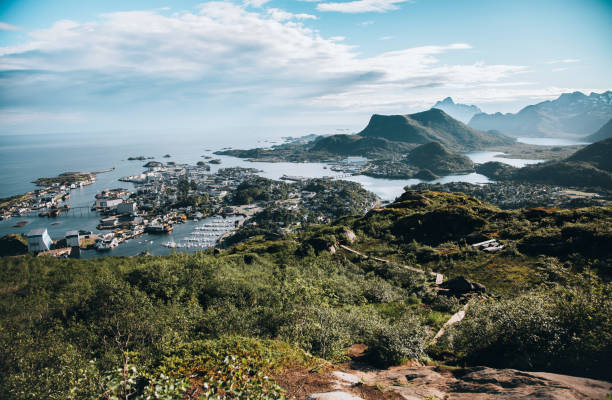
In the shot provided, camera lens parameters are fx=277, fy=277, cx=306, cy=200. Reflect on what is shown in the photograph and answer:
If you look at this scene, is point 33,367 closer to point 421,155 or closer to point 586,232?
point 586,232

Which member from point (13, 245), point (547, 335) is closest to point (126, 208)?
point (13, 245)

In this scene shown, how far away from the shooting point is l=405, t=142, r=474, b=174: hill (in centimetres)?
15565

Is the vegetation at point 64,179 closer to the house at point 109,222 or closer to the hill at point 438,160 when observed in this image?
the house at point 109,222

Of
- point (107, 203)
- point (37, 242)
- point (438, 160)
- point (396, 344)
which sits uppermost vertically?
point (438, 160)

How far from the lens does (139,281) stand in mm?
14469

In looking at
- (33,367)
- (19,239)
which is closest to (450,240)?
(33,367)

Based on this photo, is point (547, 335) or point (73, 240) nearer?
point (547, 335)

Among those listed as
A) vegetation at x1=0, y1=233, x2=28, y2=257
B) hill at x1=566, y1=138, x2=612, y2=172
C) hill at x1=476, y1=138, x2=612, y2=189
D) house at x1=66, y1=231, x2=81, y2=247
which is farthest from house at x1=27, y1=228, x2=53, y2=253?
hill at x1=566, y1=138, x2=612, y2=172

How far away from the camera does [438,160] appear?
16662cm

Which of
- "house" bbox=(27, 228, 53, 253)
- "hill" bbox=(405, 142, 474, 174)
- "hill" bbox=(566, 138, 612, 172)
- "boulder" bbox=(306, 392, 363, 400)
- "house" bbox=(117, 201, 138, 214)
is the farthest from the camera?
"hill" bbox=(405, 142, 474, 174)

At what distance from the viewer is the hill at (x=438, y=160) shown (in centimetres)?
15565

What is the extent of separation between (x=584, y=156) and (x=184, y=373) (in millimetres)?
157873

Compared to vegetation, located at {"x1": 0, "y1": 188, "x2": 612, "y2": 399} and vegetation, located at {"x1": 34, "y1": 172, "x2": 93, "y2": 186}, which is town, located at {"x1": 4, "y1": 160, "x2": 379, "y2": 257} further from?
vegetation, located at {"x1": 0, "y1": 188, "x2": 612, "y2": 399}

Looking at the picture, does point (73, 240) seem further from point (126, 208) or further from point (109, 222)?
point (126, 208)
